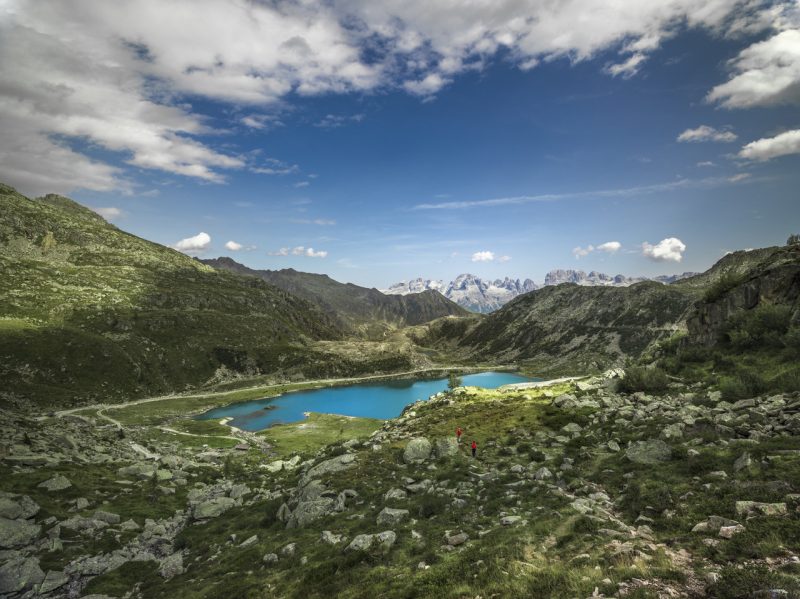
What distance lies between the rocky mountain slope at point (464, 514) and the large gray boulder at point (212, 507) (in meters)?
0.30

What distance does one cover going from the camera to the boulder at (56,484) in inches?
1305

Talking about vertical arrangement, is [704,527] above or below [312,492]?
above

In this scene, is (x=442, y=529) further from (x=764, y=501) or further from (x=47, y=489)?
(x=47, y=489)

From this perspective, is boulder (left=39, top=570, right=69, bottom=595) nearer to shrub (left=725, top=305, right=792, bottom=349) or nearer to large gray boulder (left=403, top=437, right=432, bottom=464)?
large gray boulder (left=403, top=437, right=432, bottom=464)

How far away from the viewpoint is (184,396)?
16912cm

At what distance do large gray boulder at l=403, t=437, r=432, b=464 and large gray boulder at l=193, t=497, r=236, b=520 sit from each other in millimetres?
16964

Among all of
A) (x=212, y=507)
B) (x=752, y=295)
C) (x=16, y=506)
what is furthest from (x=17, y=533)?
(x=752, y=295)

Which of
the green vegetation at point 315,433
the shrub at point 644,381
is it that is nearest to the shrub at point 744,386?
the shrub at point 644,381

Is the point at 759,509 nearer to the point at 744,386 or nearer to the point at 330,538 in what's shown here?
the point at 744,386

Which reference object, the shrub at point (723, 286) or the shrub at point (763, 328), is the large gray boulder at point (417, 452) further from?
the shrub at point (723, 286)

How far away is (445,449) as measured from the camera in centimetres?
3512

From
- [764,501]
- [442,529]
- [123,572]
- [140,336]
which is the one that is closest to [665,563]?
[764,501]

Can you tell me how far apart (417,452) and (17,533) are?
2983cm

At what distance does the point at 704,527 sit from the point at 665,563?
3.47m
